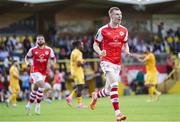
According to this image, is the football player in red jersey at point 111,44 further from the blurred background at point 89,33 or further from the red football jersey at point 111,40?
the blurred background at point 89,33

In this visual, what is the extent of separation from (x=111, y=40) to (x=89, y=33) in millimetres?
29215

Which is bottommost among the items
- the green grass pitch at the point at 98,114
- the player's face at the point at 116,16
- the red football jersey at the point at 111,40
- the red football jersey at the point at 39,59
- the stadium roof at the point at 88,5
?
the green grass pitch at the point at 98,114

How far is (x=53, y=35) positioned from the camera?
41812 mm

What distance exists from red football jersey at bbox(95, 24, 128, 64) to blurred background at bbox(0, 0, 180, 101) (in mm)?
18256

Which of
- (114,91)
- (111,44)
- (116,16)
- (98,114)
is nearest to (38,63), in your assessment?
(98,114)

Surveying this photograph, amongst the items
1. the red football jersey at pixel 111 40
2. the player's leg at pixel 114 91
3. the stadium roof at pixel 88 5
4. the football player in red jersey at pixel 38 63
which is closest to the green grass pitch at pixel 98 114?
the football player in red jersey at pixel 38 63

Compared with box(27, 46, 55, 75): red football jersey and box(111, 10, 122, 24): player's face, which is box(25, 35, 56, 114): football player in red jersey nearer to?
box(27, 46, 55, 75): red football jersey

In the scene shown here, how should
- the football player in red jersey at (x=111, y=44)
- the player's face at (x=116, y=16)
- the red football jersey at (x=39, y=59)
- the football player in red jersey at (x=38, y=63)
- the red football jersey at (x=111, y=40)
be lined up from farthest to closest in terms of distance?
the red football jersey at (x=39, y=59), the football player in red jersey at (x=38, y=63), the red football jersey at (x=111, y=40), the football player in red jersey at (x=111, y=44), the player's face at (x=116, y=16)

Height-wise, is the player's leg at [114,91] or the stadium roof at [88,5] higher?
the stadium roof at [88,5]

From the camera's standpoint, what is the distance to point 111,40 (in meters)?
15.2

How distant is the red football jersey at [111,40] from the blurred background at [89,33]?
18.3 meters

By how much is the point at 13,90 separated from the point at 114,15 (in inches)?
524

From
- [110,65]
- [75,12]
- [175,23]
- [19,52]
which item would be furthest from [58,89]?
[110,65]

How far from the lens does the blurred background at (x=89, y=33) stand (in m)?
37.4
